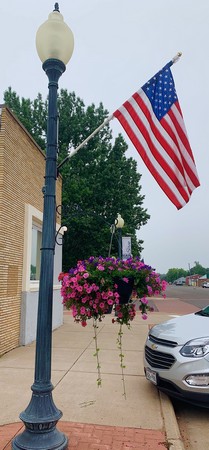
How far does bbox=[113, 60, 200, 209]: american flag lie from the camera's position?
14.8 feet

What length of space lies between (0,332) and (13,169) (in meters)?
3.46

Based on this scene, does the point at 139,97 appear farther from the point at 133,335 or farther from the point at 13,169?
the point at 133,335

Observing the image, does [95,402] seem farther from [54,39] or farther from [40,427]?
[54,39]

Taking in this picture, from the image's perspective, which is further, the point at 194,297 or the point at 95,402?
the point at 194,297

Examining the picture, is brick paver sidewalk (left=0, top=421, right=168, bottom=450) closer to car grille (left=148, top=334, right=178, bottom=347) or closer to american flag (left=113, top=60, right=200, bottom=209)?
car grille (left=148, top=334, right=178, bottom=347)

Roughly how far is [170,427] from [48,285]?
220 cm

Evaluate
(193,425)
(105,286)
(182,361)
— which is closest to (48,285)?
(105,286)

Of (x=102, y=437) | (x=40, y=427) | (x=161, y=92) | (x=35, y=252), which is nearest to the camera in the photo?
(x=40, y=427)

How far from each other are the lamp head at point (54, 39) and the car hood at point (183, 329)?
359cm

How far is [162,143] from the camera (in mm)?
4648

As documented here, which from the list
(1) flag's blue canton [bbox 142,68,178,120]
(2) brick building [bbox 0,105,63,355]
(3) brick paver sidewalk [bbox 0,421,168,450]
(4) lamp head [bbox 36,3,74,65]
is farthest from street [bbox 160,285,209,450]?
(4) lamp head [bbox 36,3,74,65]

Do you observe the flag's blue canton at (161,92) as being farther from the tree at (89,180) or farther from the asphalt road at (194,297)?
the asphalt road at (194,297)

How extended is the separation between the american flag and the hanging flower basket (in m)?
1.16

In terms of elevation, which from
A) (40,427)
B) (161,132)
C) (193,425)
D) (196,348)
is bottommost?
(193,425)
